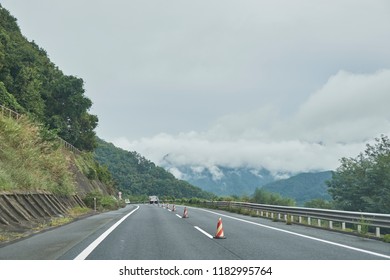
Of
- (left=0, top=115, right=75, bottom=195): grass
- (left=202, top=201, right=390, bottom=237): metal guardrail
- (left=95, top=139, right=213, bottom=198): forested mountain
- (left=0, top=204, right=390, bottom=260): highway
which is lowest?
(left=0, top=204, right=390, bottom=260): highway

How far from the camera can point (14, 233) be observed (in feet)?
38.8

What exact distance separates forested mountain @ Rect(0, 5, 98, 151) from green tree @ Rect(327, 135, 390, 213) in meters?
36.0

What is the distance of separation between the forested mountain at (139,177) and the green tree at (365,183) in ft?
253

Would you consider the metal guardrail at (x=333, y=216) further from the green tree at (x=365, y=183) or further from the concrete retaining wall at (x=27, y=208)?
the green tree at (x=365, y=183)

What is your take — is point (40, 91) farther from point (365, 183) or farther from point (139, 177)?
point (139, 177)

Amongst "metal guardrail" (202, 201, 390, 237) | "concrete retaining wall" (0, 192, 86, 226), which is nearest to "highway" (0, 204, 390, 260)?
"metal guardrail" (202, 201, 390, 237)

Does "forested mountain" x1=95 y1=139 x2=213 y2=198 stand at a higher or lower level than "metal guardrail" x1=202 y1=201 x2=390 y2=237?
higher

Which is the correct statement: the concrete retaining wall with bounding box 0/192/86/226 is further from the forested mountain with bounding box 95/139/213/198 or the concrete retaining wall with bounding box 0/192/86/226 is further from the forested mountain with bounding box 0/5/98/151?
the forested mountain with bounding box 95/139/213/198

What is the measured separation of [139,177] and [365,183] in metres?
98.2

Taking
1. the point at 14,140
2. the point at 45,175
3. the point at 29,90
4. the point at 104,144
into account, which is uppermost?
the point at 104,144

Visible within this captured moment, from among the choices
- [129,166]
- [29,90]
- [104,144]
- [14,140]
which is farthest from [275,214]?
[104,144]

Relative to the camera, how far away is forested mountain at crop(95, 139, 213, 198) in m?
132
